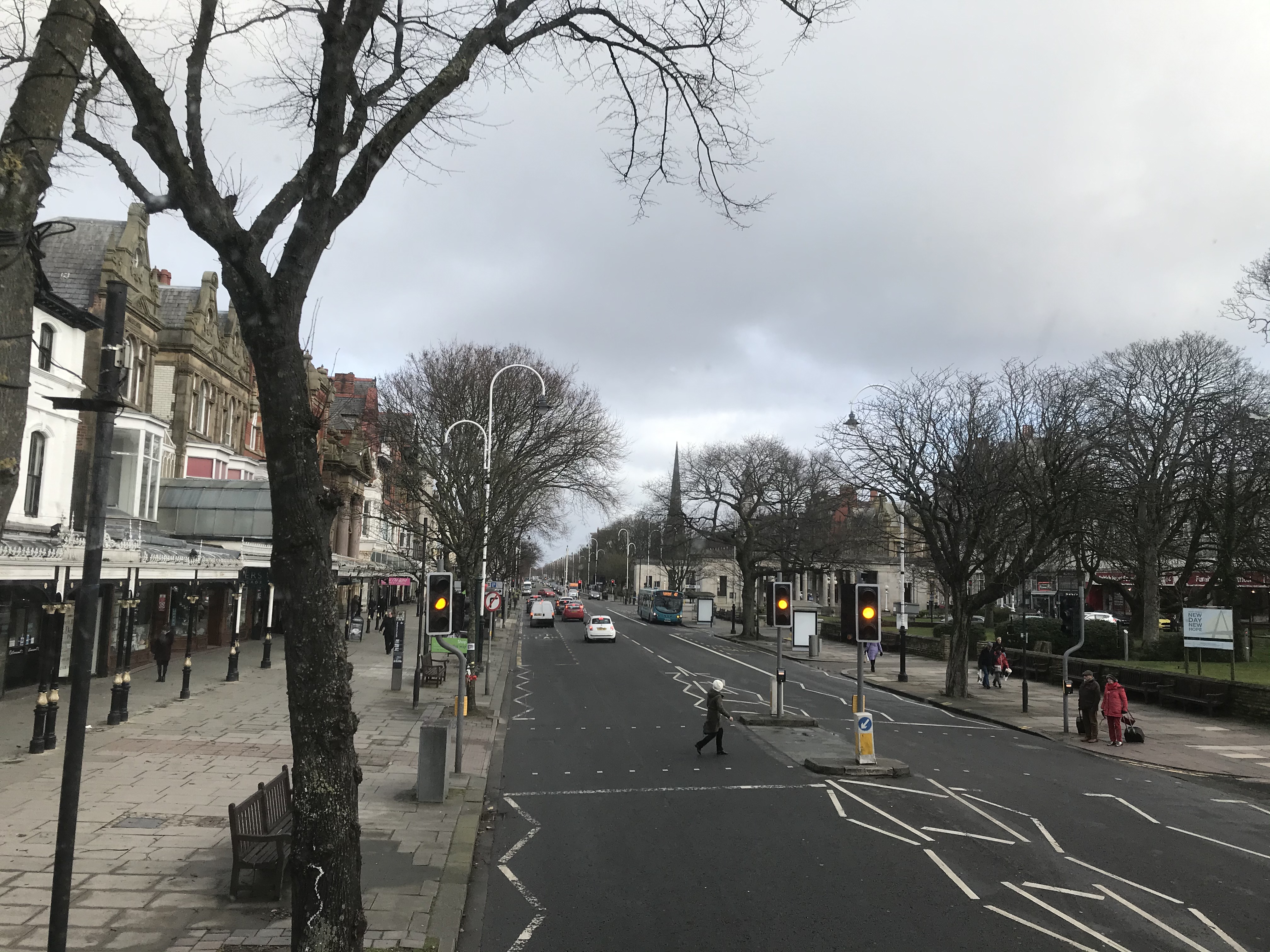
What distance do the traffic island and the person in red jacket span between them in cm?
585

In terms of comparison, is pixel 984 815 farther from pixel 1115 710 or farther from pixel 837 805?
pixel 1115 710

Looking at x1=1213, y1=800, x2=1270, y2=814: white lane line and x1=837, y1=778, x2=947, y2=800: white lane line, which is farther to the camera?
x1=1213, y1=800, x2=1270, y2=814: white lane line

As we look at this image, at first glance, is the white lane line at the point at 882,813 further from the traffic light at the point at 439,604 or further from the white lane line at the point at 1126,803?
the traffic light at the point at 439,604

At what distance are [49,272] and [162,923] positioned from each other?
2559 centimetres

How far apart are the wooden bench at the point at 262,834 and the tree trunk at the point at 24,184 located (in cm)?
437

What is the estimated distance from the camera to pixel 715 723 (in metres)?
16.0

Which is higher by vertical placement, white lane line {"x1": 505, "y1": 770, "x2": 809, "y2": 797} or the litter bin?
the litter bin

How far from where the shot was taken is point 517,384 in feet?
113

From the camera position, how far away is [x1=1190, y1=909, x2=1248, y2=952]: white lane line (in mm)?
7484

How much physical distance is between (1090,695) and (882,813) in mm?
9908

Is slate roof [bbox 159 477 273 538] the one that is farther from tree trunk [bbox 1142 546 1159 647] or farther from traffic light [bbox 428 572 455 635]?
tree trunk [bbox 1142 546 1159 647]

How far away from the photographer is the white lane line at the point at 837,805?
38.6ft

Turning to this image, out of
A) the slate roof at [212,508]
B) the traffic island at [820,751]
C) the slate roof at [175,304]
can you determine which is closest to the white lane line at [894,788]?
the traffic island at [820,751]

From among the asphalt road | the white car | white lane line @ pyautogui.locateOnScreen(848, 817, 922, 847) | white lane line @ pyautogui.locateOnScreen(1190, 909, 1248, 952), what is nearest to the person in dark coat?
the asphalt road
